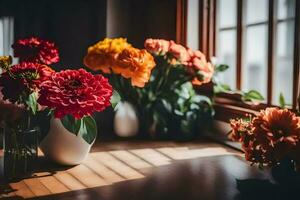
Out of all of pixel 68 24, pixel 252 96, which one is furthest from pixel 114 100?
pixel 68 24

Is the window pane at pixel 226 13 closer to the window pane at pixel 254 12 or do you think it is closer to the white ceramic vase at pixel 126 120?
the window pane at pixel 254 12

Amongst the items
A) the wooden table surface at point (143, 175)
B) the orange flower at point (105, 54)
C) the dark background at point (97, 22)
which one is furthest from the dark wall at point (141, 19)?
the wooden table surface at point (143, 175)

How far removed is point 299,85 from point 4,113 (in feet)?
2.92

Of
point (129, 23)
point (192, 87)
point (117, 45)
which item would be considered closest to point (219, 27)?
point (192, 87)

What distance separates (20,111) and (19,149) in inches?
4.3

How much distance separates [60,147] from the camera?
130 centimetres

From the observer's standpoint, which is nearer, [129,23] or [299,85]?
[299,85]

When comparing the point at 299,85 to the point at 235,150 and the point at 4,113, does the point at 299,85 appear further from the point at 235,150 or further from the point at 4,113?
the point at 4,113

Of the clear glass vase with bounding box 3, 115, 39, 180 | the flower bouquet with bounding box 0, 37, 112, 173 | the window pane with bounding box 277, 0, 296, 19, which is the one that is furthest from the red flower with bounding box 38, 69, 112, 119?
the window pane with bounding box 277, 0, 296, 19

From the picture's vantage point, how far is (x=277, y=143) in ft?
3.17

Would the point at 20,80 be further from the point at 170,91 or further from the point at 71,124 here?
the point at 170,91

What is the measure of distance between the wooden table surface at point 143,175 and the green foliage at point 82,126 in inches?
4.1

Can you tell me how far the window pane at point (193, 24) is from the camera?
2002 mm

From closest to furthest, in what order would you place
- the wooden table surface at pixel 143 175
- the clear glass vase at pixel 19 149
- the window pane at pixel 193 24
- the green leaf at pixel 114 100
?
the wooden table surface at pixel 143 175 < the clear glass vase at pixel 19 149 < the green leaf at pixel 114 100 < the window pane at pixel 193 24
